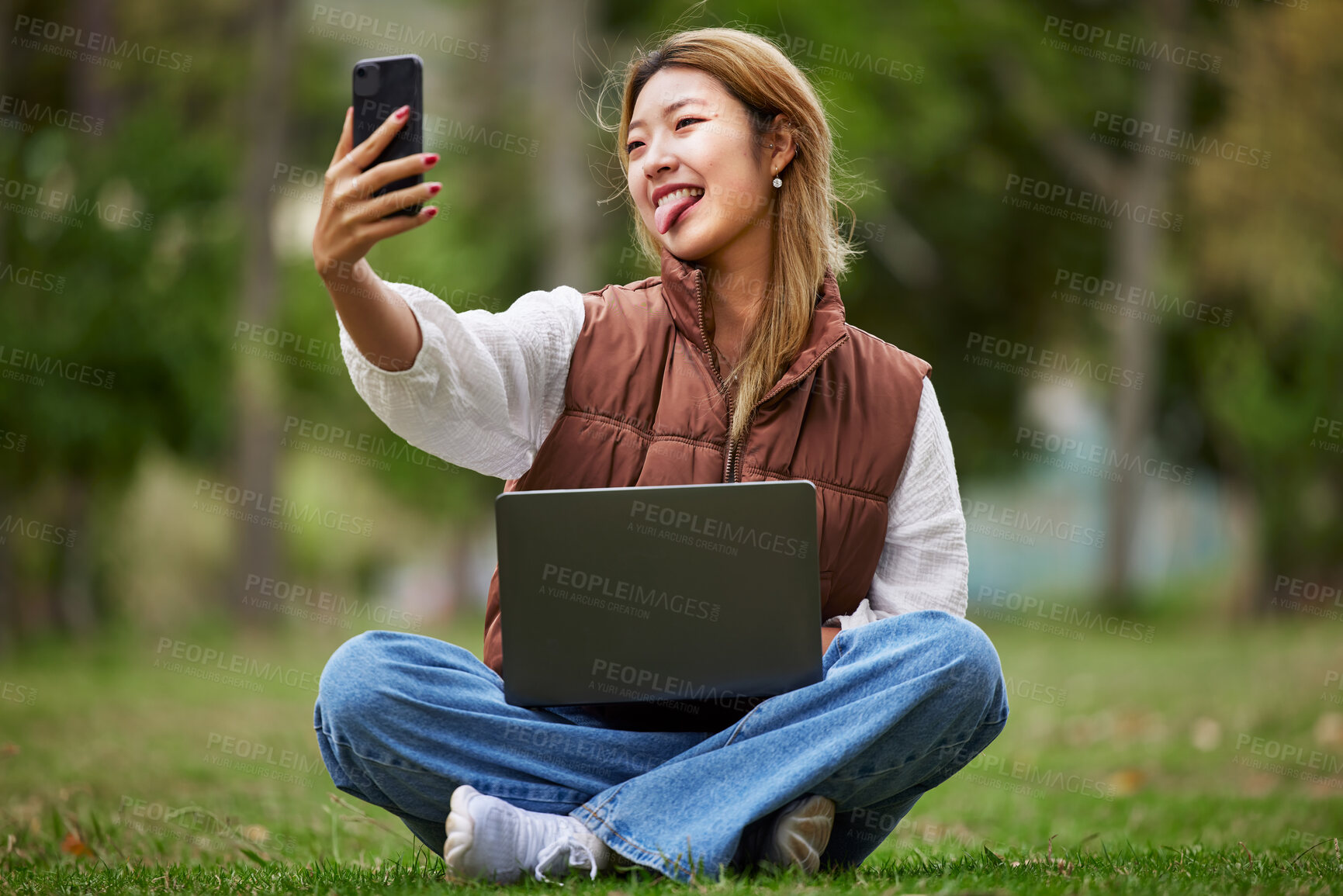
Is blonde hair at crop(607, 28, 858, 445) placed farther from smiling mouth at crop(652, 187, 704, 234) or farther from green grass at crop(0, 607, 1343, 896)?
green grass at crop(0, 607, 1343, 896)

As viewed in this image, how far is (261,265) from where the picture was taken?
39.2ft

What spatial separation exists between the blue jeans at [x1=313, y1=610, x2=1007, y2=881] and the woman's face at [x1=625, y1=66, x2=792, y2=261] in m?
0.97

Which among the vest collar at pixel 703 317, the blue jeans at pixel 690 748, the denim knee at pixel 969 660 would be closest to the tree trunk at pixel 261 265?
the vest collar at pixel 703 317

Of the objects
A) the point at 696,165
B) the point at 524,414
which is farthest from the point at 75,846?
the point at 696,165

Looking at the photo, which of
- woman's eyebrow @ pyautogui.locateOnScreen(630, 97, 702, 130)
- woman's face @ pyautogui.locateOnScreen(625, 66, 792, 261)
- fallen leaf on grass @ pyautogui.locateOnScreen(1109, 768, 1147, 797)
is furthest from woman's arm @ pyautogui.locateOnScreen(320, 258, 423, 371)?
fallen leaf on grass @ pyautogui.locateOnScreen(1109, 768, 1147, 797)

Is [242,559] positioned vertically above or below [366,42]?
below

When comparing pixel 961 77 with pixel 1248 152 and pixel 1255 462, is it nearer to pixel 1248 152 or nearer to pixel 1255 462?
pixel 1248 152

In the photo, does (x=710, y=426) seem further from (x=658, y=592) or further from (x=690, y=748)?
(x=690, y=748)

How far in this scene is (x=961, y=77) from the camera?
14727mm

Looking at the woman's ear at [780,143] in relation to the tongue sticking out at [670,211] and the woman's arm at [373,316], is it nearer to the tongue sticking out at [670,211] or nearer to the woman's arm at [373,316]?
the tongue sticking out at [670,211]

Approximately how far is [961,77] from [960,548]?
13033mm

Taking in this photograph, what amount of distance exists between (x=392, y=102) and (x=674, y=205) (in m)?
0.91

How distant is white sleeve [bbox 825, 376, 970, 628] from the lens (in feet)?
9.04

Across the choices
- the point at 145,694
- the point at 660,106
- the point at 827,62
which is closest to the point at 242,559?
the point at 145,694
